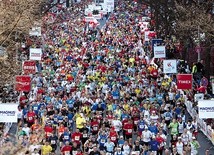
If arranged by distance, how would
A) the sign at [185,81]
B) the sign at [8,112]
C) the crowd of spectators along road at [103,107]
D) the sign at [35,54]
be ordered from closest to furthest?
the sign at [8,112], the crowd of spectators along road at [103,107], the sign at [185,81], the sign at [35,54]

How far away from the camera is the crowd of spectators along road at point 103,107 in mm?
28172

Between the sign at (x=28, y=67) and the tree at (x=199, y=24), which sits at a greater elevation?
the tree at (x=199, y=24)

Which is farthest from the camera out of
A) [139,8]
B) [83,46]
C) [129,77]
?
[139,8]

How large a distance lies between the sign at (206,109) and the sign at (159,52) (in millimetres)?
19195

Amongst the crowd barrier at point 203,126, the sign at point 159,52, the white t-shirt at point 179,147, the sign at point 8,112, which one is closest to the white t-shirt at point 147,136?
the white t-shirt at point 179,147

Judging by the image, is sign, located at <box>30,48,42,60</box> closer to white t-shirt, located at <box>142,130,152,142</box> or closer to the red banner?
the red banner

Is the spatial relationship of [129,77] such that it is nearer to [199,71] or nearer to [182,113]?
[199,71]

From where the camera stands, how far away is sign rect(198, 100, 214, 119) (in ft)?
91.3

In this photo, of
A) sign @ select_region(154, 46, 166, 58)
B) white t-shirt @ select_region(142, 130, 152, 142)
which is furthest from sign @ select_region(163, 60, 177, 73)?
white t-shirt @ select_region(142, 130, 152, 142)

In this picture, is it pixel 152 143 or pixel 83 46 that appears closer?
pixel 152 143

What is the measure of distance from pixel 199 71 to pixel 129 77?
12.6 ft

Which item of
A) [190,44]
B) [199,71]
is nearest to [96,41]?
[190,44]

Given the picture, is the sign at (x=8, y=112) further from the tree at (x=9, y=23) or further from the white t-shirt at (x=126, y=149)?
the white t-shirt at (x=126, y=149)

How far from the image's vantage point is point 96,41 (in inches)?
2554
